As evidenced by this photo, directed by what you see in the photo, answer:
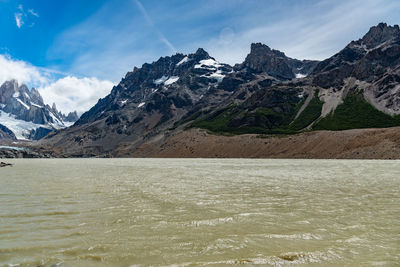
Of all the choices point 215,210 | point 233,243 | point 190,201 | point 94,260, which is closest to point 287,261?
point 233,243

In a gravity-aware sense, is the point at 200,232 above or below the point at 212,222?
above

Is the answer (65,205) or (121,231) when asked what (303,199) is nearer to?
(121,231)

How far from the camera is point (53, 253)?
1130 cm

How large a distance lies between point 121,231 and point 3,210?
37.3 ft

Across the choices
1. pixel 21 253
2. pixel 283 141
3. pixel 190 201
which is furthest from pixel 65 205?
pixel 283 141

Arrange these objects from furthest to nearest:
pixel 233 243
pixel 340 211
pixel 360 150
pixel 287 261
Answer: pixel 360 150, pixel 340 211, pixel 233 243, pixel 287 261

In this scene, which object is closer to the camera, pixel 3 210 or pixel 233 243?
pixel 233 243

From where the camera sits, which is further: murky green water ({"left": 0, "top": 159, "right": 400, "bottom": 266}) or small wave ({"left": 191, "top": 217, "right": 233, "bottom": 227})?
small wave ({"left": 191, "top": 217, "right": 233, "bottom": 227})

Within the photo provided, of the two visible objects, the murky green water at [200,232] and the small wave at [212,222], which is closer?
the murky green water at [200,232]

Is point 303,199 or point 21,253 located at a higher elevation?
point 21,253

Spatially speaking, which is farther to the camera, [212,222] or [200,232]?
[212,222]

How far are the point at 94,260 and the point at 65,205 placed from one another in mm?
13228

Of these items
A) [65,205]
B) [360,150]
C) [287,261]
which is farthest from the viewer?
[360,150]

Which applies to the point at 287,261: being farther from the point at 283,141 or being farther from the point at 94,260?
the point at 283,141
